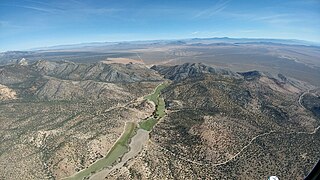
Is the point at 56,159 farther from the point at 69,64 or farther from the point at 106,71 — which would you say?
the point at 69,64

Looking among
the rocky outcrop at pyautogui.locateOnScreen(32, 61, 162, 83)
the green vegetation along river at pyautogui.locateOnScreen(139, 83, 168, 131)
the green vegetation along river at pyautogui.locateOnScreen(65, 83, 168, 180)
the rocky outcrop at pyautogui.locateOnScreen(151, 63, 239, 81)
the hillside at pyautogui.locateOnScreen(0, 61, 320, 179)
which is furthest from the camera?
the rocky outcrop at pyautogui.locateOnScreen(151, 63, 239, 81)

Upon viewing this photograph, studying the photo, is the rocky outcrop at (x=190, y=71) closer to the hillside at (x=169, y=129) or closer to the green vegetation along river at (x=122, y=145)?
the hillside at (x=169, y=129)

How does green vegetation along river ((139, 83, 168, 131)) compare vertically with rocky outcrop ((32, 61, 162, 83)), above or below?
below

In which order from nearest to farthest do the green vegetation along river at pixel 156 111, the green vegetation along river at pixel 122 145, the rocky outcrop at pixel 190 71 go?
the green vegetation along river at pixel 122 145 < the green vegetation along river at pixel 156 111 < the rocky outcrop at pixel 190 71

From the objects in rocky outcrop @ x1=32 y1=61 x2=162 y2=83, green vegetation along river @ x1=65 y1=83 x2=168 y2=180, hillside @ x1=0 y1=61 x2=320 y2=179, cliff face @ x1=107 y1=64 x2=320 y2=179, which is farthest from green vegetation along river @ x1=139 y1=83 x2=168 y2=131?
rocky outcrop @ x1=32 y1=61 x2=162 y2=83

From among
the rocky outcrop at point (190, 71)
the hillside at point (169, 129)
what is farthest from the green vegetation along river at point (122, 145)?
the rocky outcrop at point (190, 71)

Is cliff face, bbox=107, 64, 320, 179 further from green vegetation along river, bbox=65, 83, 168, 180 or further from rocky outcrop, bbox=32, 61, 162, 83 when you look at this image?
rocky outcrop, bbox=32, 61, 162, 83

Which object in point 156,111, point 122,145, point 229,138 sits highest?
point 229,138

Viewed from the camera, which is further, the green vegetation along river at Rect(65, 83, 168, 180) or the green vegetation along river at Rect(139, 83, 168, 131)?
the green vegetation along river at Rect(139, 83, 168, 131)

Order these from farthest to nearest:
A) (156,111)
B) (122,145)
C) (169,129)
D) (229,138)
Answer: (156,111) < (169,129) < (122,145) < (229,138)

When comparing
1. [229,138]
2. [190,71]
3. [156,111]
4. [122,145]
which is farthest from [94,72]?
[229,138]

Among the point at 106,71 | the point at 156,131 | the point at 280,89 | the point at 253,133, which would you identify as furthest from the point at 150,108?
the point at 106,71

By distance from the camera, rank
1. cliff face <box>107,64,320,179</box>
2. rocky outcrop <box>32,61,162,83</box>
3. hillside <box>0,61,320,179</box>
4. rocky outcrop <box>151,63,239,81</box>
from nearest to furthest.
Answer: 1. cliff face <box>107,64,320,179</box>
2. hillside <box>0,61,320,179</box>
3. rocky outcrop <box>32,61,162,83</box>
4. rocky outcrop <box>151,63,239,81</box>

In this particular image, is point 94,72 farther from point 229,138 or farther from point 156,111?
point 229,138
